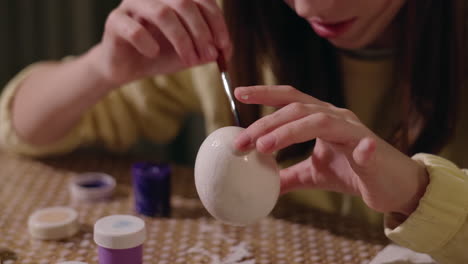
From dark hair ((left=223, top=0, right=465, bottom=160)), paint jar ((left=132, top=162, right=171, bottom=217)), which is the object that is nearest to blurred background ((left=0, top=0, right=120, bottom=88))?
dark hair ((left=223, top=0, right=465, bottom=160))

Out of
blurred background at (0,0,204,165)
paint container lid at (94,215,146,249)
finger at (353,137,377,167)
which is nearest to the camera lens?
finger at (353,137,377,167)

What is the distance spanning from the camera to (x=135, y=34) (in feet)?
2.50

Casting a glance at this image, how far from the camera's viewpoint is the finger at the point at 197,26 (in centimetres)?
73

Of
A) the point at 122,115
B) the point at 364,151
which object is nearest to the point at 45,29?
the point at 122,115

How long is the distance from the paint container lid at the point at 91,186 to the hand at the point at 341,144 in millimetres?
398

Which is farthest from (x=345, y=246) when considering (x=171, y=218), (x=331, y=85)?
(x=331, y=85)

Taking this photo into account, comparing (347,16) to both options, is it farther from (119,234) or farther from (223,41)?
(119,234)

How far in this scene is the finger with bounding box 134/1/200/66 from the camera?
74cm

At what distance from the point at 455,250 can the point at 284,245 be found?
8.8 inches

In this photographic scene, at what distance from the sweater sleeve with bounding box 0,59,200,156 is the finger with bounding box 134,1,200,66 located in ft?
1.19

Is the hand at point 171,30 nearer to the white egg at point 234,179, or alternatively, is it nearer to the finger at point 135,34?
the finger at point 135,34

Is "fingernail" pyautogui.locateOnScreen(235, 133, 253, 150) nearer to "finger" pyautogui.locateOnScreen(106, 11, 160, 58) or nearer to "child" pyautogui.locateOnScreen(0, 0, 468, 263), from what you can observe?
"child" pyautogui.locateOnScreen(0, 0, 468, 263)

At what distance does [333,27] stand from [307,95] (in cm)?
22

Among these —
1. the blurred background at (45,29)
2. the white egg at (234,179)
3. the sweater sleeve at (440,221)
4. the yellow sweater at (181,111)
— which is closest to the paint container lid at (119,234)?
the white egg at (234,179)
